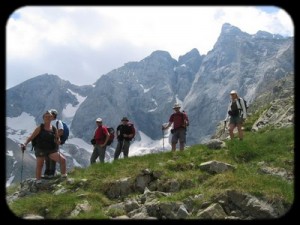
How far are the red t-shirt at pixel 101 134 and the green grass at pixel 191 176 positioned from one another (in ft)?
10.7

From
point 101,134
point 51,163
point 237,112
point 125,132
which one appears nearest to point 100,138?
point 101,134

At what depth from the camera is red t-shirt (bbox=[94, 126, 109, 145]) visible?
2179cm

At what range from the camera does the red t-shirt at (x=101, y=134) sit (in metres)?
21.8

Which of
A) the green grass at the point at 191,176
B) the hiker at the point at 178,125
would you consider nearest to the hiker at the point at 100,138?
the hiker at the point at 178,125

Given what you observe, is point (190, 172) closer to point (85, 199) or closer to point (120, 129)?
point (85, 199)

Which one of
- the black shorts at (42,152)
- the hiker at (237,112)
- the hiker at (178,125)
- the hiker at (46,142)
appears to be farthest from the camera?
the hiker at (178,125)

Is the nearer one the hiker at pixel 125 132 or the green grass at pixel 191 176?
the green grass at pixel 191 176

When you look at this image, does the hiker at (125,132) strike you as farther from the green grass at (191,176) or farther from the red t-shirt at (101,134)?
the green grass at (191,176)

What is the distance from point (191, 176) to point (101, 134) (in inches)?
296

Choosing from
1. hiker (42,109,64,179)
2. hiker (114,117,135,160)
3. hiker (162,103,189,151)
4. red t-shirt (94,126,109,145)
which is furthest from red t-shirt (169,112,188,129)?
hiker (42,109,64,179)

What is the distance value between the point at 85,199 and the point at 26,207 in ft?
5.64

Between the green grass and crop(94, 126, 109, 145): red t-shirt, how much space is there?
3273 mm

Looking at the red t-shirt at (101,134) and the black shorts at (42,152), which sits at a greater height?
the red t-shirt at (101,134)
